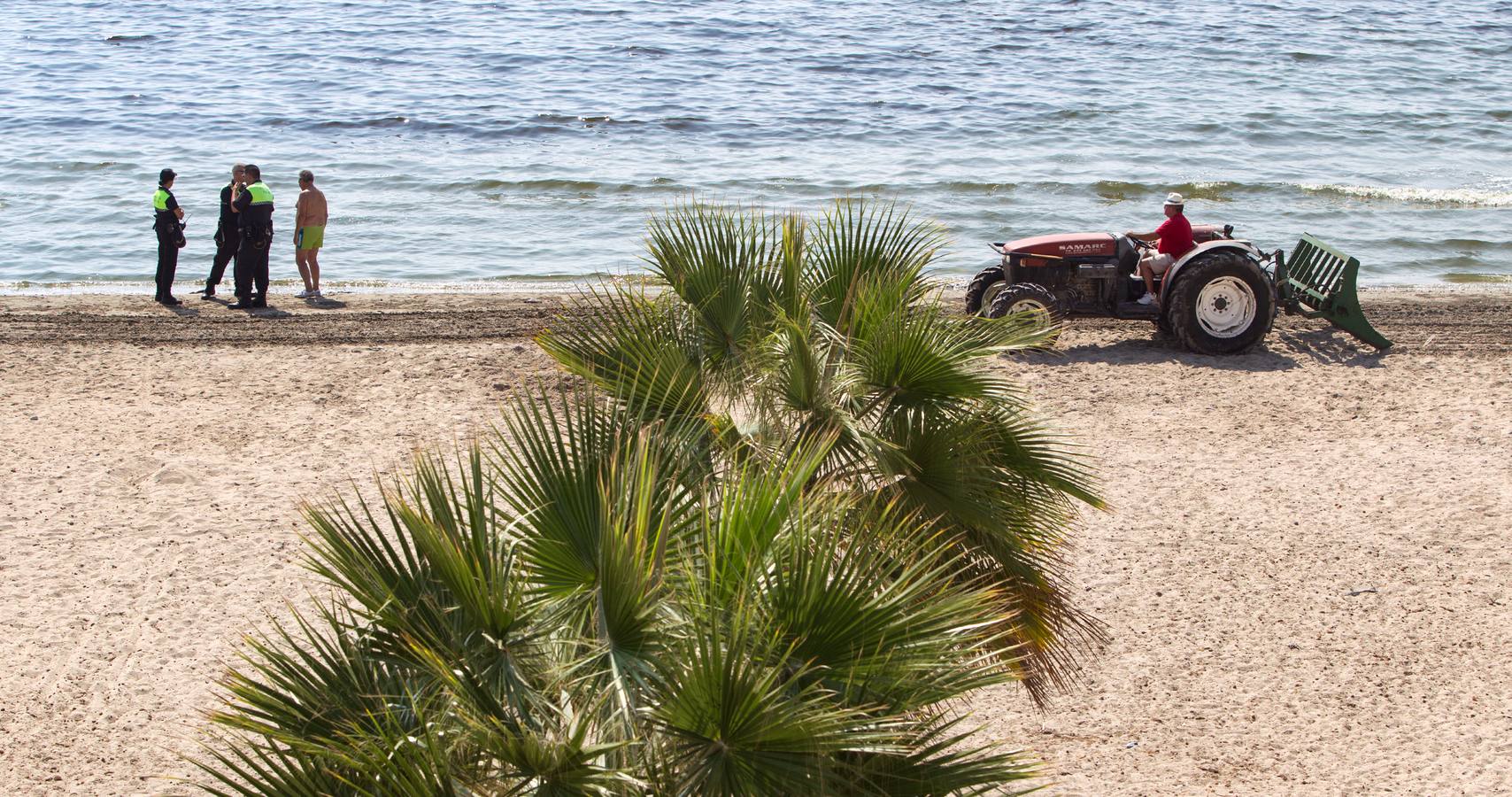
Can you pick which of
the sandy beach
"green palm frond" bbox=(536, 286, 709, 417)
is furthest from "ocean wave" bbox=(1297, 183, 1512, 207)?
"green palm frond" bbox=(536, 286, 709, 417)

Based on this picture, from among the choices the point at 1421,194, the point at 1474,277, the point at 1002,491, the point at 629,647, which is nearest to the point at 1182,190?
the point at 1421,194

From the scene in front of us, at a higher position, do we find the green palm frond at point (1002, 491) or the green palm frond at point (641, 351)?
the green palm frond at point (641, 351)

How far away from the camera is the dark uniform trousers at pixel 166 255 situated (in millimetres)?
15719

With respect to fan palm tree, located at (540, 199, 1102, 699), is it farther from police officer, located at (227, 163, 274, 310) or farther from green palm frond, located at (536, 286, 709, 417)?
police officer, located at (227, 163, 274, 310)

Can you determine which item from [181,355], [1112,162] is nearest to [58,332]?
[181,355]

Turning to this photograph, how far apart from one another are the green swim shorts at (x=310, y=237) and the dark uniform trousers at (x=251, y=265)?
74 cm

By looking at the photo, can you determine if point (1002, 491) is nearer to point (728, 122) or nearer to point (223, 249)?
point (223, 249)

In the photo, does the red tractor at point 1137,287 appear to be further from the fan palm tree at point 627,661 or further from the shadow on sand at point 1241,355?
the fan palm tree at point 627,661

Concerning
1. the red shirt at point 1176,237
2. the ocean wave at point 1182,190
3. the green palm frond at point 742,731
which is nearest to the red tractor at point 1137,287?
the red shirt at point 1176,237

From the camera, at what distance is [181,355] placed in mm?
13617

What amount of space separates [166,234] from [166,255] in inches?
10.7

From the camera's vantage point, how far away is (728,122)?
101 feet

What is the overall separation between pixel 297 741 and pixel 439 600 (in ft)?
1.87

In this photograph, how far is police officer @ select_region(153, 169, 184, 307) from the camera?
A: 1570 cm
